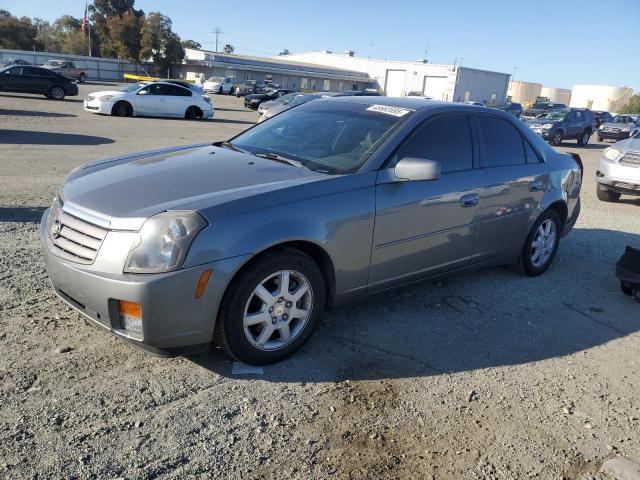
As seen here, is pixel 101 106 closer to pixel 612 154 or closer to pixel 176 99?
pixel 176 99

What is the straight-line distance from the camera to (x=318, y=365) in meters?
3.55

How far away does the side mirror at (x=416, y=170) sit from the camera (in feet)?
12.3

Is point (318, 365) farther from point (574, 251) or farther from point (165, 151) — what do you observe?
point (574, 251)

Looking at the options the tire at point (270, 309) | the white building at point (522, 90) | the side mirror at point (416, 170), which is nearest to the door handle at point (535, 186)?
the side mirror at point (416, 170)

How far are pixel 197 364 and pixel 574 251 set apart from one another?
526 centimetres

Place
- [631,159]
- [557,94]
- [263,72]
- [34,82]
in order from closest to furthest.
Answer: [631,159] < [34,82] < [263,72] < [557,94]

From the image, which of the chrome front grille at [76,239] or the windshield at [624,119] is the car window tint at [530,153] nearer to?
the chrome front grille at [76,239]

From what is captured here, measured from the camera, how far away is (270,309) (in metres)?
3.37

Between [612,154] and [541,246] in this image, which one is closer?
[541,246]

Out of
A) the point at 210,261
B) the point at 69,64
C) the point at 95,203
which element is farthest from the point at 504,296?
the point at 69,64

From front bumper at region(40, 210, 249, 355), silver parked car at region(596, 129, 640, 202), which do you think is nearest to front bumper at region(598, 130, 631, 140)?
silver parked car at region(596, 129, 640, 202)

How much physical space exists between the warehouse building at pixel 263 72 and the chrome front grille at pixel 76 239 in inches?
2632

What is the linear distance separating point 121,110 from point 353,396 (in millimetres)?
20222

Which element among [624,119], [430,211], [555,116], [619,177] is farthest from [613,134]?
[430,211]
